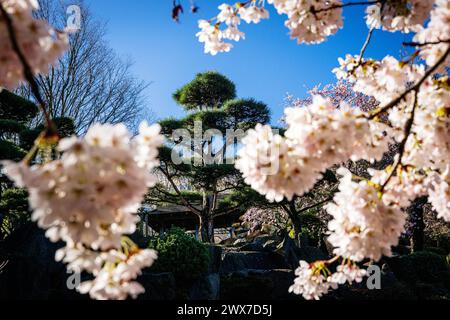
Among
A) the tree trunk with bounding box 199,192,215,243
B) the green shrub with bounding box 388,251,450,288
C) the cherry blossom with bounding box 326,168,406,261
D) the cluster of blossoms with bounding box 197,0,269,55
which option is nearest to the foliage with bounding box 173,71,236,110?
the tree trunk with bounding box 199,192,215,243

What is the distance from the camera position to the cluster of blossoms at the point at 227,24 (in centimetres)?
252

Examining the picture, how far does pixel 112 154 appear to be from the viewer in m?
1.08

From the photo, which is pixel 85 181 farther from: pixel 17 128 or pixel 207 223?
pixel 207 223

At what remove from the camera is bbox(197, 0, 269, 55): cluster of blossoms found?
252cm

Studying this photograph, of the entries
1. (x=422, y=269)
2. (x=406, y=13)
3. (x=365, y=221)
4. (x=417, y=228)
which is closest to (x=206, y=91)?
(x=417, y=228)

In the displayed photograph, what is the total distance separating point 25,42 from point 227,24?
1.71m

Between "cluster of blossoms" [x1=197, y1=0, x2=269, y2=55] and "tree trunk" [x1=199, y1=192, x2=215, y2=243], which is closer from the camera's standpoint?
"cluster of blossoms" [x1=197, y1=0, x2=269, y2=55]

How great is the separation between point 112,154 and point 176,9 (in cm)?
108

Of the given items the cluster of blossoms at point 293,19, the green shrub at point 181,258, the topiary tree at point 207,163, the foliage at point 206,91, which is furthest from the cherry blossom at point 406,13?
the foliage at point 206,91

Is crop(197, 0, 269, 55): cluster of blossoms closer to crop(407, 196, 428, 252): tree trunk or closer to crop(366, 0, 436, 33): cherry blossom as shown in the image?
crop(366, 0, 436, 33): cherry blossom

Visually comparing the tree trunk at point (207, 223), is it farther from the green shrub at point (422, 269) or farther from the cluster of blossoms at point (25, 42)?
the cluster of blossoms at point (25, 42)

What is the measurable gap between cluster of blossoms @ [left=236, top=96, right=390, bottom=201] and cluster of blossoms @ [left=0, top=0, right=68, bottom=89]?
3.05 ft
